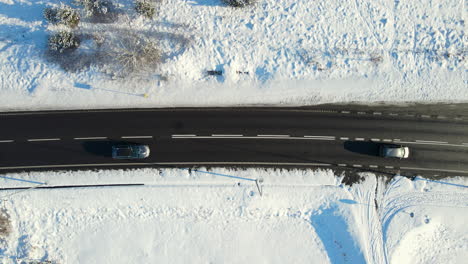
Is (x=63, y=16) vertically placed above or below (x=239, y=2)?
below

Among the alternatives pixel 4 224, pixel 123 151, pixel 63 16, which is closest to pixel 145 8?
pixel 63 16

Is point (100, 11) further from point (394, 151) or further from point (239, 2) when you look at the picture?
point (394, 151)

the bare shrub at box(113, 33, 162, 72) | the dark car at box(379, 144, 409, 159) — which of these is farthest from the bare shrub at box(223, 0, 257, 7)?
the dark car at box(379, 144, 409, 159)

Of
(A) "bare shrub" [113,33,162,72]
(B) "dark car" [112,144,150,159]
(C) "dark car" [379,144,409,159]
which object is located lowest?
(B) "dark car" [112,144,150,159]

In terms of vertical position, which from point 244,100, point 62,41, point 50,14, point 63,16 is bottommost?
point 244,100

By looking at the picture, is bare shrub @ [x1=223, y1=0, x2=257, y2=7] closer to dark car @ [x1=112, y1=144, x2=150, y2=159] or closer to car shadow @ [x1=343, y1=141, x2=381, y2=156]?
dark car @ [x1=112, y1=144, x2=150, y2=159]

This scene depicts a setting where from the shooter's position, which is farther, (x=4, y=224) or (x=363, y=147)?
(x=363, y=147)
